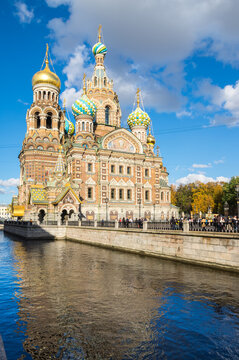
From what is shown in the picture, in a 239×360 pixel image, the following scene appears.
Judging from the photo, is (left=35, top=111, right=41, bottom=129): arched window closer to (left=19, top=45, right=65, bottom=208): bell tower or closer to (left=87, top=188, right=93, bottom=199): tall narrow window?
(left=19, top=45, right=65, bottom=208): bell tower

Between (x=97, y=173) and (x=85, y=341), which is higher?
(x=97, y=173)

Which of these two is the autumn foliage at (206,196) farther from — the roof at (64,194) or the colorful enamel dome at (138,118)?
the roof at (64,194)

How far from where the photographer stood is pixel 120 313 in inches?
372

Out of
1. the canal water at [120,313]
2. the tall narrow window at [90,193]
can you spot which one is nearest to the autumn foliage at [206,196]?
the tall narrow window at [90,193]

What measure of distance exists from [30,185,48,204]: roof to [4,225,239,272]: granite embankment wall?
8.28 metres

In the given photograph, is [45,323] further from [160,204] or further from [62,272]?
[160,204]

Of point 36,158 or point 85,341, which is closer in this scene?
point 85,341

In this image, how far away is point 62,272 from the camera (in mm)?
15641

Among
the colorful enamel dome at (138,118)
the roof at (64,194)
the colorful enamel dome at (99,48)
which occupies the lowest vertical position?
the roof at (64,194)

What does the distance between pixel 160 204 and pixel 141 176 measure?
5.79 meters

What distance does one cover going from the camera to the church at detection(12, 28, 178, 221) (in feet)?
128

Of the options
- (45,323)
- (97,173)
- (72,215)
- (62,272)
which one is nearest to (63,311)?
(45,323)

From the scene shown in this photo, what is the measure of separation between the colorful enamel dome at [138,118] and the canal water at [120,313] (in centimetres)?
3443

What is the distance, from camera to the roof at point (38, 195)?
124ft
